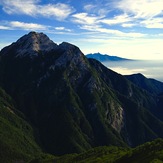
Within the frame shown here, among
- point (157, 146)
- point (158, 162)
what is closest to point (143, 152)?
point (157, 146)

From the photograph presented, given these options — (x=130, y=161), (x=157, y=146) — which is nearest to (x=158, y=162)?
(x=130, y=161)

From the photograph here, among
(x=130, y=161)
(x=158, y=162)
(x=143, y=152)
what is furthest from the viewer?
(x=143, y=152)

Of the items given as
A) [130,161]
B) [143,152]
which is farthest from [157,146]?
[130,161]

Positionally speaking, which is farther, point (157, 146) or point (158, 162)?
point (157, 146)

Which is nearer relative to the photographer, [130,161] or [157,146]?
[130,161]

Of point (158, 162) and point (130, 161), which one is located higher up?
point (158, 162)

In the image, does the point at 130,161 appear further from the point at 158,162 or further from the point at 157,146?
the point at 158,162

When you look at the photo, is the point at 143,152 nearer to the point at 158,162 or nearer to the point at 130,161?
the point at 130,161

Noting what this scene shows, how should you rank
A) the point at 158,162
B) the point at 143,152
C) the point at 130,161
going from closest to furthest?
the point at 158,162
the point at 130,161
the point at 143,152
